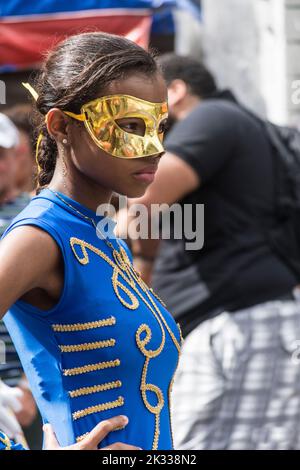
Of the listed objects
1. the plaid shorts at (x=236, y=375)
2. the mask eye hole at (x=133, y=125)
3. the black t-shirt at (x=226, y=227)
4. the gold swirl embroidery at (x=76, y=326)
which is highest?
the mask eye hole at (x=133, y=125)

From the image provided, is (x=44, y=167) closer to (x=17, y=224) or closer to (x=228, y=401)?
(x=17, y=224)

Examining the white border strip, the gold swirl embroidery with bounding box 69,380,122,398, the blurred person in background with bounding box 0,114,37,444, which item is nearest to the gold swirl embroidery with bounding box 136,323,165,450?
the gold swirl embroidery with bounding box 69,380,122,398

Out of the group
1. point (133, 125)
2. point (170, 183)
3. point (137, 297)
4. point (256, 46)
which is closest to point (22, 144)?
point (170, 183)

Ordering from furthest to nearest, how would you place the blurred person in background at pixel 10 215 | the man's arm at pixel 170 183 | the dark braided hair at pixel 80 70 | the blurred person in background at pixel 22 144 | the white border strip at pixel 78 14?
the white border strip at pixel 78 14, the blurred person in background at pixel 22 144, the blurred person in background at pixel 10 215, the man's arm at pixel 170 183, the dark braided hair at pixel 80 70

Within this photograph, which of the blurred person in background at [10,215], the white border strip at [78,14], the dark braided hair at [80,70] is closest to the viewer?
the dark braided hair at [80,70]

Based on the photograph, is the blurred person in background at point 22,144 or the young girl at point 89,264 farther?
the blurred person in background at point 22,144

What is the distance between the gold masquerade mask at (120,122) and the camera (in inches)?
93.3

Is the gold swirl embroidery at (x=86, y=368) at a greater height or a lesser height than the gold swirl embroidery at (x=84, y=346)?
lesser

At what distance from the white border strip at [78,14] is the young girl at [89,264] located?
4.34m

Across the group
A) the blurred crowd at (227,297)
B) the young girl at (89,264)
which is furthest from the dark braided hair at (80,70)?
the blurred crowd at (227,297)

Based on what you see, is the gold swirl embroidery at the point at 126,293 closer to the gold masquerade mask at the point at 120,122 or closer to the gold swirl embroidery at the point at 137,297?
the gold swirl embroidery at the point at 137,297

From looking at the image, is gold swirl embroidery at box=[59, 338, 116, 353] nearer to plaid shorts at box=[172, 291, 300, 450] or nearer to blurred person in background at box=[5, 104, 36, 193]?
plaid shorts at box=[172, 291, 300, 450]

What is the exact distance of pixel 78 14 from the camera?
22.4 feet
